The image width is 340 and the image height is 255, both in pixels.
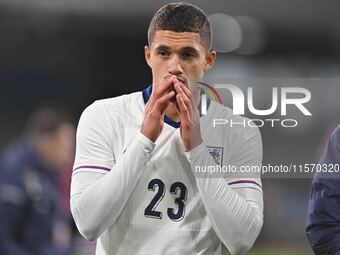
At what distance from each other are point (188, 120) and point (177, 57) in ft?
0.55

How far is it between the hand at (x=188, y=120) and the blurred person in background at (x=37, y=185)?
4.89ft

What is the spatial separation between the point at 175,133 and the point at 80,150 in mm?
244

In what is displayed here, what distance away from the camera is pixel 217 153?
167 centimetres

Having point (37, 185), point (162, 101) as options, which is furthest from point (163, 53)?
point (37, 185)

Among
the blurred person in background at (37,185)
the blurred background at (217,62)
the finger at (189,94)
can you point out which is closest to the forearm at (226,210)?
the finger at (189,94)

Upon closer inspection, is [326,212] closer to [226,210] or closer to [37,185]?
[226,210]

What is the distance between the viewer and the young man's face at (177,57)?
159 cm

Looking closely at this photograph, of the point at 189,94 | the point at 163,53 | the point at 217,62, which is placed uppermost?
the point at 217,62

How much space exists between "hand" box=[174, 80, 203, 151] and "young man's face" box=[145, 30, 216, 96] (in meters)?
0.05

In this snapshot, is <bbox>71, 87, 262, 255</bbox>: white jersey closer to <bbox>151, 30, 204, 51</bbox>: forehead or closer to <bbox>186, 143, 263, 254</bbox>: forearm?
<bbox>186, 143, 263, 254</bbox>: forearm

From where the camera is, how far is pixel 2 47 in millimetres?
2994

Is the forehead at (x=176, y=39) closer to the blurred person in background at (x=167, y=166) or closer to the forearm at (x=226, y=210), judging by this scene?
the blurred person in background at (x=167, y=166)

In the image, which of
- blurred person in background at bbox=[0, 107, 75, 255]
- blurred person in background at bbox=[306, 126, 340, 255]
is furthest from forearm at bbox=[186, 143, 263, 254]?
blurred person in background at bbox=[0, 107, 75, 255]

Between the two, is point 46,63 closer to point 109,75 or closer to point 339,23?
point 109,75
